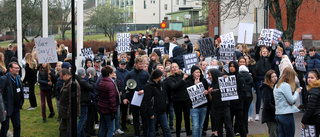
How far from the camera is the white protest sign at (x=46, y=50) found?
39.9ft

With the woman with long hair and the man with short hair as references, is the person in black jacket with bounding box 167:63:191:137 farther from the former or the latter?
the woman with long hair

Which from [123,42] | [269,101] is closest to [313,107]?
[269,101]

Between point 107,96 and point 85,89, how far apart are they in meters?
0.72

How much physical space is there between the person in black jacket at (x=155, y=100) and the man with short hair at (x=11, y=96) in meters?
2.89

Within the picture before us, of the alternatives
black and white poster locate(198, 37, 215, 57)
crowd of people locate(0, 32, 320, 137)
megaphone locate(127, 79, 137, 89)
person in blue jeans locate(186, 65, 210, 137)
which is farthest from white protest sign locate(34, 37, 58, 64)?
black and white poster locate(198, 37, 215, 57)

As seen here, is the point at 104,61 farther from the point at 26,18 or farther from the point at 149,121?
the point at 26,18

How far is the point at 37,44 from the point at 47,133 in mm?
2830

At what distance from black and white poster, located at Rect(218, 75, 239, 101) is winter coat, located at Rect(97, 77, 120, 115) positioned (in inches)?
96.2

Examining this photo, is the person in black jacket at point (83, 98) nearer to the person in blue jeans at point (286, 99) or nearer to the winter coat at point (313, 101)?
the person in blue jeans at point (286, 99)

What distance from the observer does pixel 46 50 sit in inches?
483

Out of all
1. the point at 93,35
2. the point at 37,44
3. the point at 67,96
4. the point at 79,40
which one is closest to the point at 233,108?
the point at 67,96

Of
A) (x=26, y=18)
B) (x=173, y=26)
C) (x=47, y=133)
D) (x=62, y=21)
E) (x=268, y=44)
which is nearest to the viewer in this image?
(x=47, y=133)

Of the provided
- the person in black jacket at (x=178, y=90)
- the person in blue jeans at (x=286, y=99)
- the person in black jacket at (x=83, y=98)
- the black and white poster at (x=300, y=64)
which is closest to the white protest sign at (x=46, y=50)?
the person in black jacket at (x=83, y=98)

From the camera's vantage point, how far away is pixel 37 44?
12.3m
